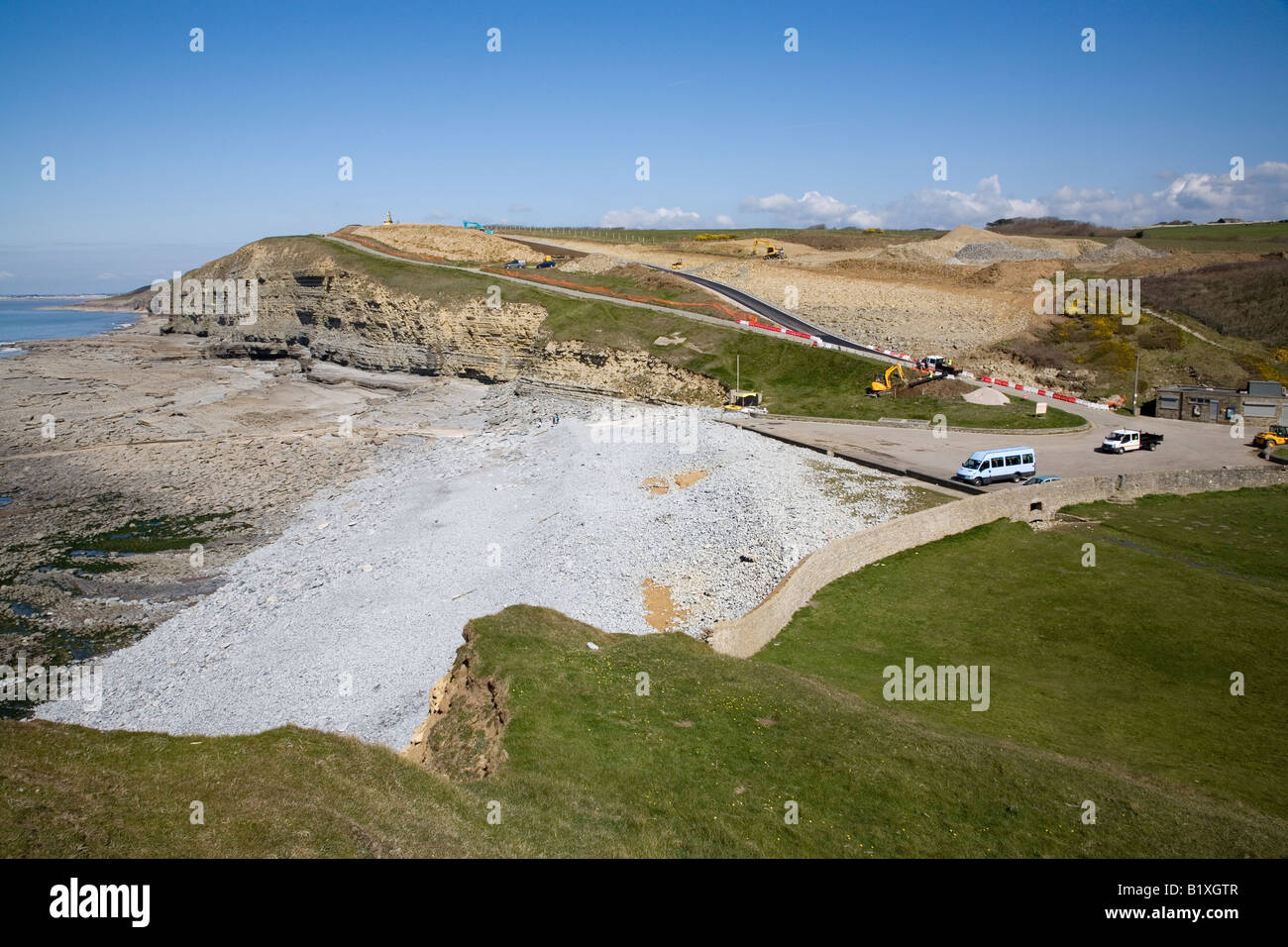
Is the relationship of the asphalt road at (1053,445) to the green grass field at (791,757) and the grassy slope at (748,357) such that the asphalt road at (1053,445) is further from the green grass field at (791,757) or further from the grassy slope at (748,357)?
the green grass field at (791,757)

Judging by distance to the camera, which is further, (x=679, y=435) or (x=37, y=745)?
(x=679, y=435)

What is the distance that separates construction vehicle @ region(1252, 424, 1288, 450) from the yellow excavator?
854 inches

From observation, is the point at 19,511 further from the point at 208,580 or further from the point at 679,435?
the point at 679,435

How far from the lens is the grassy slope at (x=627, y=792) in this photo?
11.6 meters

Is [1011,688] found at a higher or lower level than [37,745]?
lower

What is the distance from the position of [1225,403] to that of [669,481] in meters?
39.7

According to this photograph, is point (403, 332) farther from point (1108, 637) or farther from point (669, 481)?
point (1108, 637)

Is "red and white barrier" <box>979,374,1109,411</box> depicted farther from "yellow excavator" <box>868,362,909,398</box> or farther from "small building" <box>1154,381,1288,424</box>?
"yellow excavator" <box>868,362,909,398</box>

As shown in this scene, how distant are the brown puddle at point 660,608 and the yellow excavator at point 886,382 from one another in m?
33.3

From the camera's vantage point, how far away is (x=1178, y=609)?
25.9m

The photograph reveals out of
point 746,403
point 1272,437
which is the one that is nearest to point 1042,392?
point 1272,437

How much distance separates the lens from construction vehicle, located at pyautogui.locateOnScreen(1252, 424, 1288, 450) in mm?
43750
